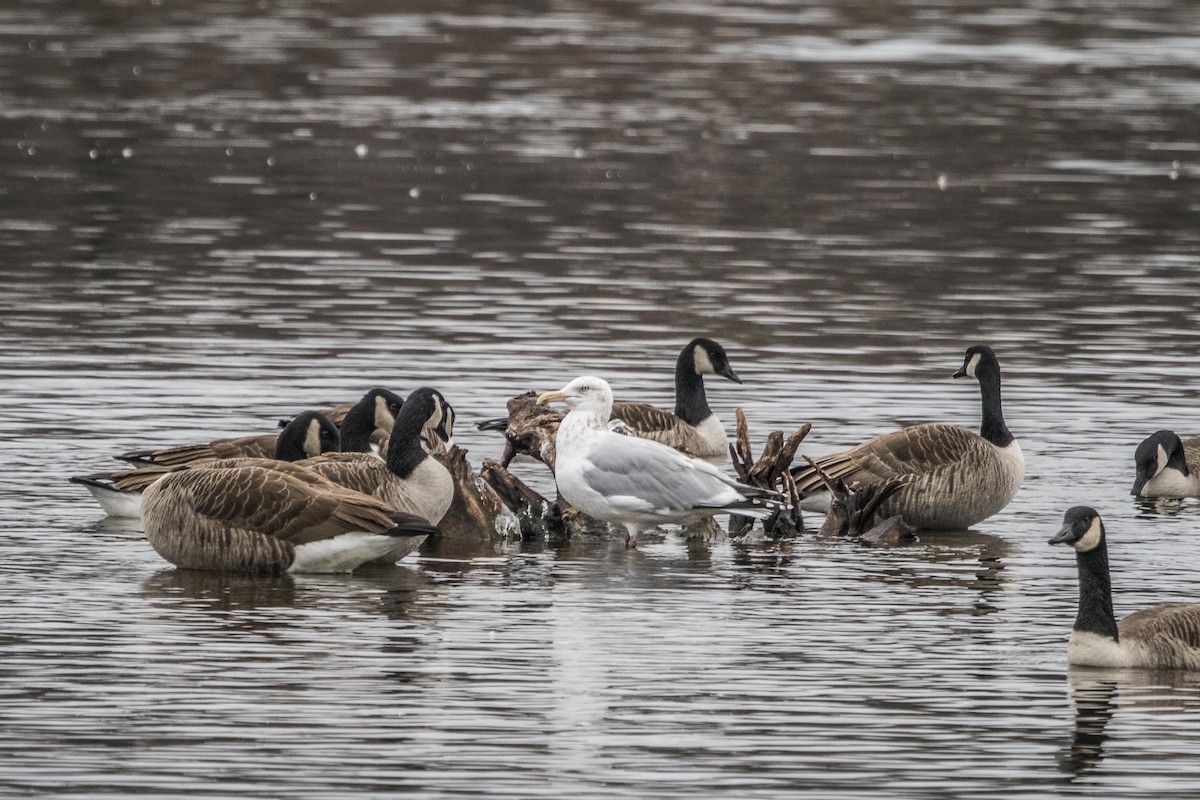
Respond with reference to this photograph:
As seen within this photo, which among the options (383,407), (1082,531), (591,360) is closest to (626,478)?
(383,407)

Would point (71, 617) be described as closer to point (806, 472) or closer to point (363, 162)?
point (806, 472)

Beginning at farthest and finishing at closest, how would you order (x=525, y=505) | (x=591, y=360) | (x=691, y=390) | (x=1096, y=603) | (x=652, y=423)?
(x=591, y=360)
(x=691, y=390)
(x=652, y=423)
(x=525, y=505)
(x=1096, y=603)

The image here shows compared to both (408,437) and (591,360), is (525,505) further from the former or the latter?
(591,360)

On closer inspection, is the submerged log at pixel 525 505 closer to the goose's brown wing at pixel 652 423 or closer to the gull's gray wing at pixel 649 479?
the gull's gray wing at pixel 649 479

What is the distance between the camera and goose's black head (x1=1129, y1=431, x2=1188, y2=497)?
59.4ft

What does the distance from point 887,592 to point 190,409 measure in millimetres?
8444

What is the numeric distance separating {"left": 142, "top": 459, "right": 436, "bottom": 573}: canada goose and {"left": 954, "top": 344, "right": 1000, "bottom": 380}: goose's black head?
5584 mm

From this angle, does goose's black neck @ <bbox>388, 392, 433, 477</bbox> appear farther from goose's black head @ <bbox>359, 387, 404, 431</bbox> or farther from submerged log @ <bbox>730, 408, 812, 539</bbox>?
submerged log @ <bbox>730, 408, 812, 539</bbox>

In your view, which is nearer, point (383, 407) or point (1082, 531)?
point (1082, 531)

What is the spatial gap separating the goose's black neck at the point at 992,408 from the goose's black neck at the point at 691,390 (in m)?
3.67

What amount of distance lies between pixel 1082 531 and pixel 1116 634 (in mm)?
629

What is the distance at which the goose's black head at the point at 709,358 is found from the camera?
20.9 metres

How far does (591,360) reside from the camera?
2372 cm

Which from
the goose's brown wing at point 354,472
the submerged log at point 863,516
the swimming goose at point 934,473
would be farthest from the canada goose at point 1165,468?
the goose's brown wing at point 354,472
